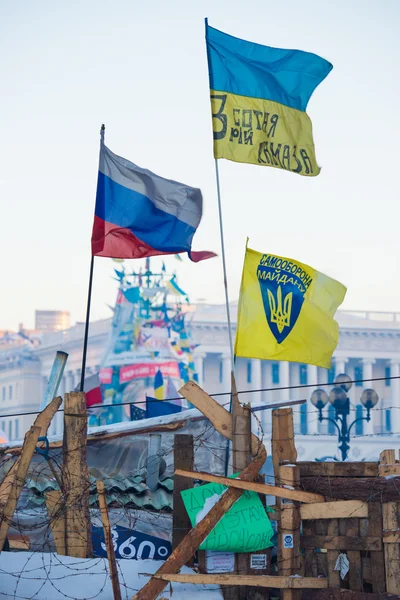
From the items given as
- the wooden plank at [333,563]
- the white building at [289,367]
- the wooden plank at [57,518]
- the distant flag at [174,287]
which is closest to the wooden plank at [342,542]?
the wooden plank at [333,563]

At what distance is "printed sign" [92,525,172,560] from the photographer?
38.1 ft

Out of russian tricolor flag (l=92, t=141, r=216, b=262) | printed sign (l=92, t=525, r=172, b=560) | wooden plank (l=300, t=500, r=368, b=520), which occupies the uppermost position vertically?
russian tricolor flag (l=92, t=141, r=216, b=262)

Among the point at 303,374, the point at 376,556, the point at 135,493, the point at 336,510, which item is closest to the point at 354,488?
the point at 336,510

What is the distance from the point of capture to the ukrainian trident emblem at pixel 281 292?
12.8 meters

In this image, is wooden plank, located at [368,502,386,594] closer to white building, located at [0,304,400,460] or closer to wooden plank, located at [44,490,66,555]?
wooden plank, located at [44,490,66,555]

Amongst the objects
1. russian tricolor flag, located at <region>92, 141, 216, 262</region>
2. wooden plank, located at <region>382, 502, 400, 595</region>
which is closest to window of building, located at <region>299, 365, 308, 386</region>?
russian tricolor flag, located at <region>92, 141, 216, 262</region>

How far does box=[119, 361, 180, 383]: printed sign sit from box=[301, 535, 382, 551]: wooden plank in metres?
75.7

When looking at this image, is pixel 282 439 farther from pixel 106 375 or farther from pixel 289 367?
pixel 289 367

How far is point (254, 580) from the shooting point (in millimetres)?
9773

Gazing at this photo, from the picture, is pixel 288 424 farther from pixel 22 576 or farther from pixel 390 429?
pixel 390 429

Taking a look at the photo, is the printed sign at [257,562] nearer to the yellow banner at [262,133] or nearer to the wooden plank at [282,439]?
the wooden plank at [282,439]

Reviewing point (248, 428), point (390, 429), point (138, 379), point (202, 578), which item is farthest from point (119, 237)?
point (390, 429)

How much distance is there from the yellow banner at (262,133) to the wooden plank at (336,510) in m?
4.92

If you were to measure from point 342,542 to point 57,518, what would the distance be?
2470 mm
